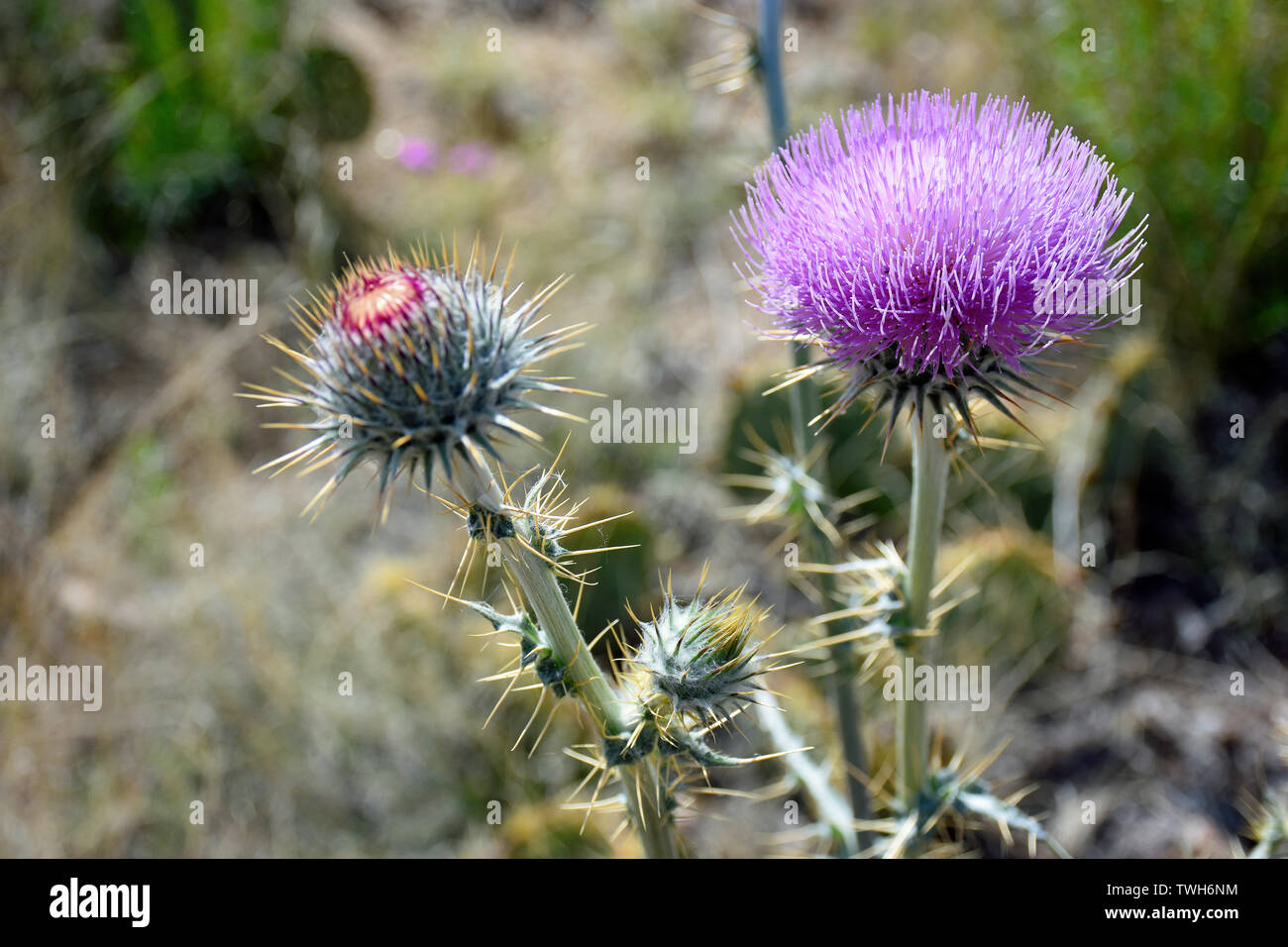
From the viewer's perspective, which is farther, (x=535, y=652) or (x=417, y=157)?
(x=417, y=157)

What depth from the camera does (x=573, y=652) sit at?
217 centimetres

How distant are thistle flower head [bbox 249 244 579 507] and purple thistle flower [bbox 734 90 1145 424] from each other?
0.61 metres

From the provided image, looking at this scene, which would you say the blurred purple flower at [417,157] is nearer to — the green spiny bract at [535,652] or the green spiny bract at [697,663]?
the green spiny bract at [535,652]

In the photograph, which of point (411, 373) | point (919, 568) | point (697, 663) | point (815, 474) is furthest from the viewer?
point (815, 474)

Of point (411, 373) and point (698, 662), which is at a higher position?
point (411, 373)

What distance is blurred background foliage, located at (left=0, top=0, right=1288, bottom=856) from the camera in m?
4.26

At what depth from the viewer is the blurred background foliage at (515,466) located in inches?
168

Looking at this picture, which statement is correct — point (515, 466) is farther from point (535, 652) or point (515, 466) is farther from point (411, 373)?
point (411, 373)

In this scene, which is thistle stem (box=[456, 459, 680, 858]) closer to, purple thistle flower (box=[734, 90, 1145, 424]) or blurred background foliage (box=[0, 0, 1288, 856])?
purple thistle flower (box=[734, 90, 1145, 424])

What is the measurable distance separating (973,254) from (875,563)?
86 centimetres

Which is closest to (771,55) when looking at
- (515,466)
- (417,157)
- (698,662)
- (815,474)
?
(815,474)

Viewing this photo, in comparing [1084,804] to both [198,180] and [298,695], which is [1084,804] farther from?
[198,180]

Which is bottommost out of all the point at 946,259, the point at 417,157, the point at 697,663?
the point at 697,663
